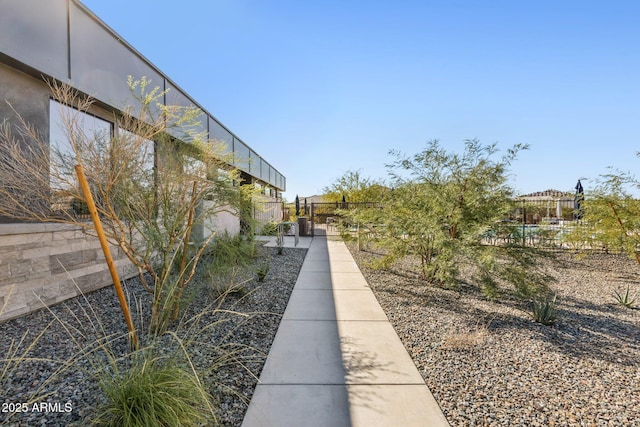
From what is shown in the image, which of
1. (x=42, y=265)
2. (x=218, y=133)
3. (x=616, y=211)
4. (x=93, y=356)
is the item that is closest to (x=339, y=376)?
(x=93, y=356)

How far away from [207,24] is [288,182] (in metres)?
19.7

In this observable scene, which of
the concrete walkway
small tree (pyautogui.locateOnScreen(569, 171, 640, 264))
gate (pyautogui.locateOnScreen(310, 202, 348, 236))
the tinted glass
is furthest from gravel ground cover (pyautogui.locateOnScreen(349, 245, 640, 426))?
the tinted glass

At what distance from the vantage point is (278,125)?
14125 millimetres

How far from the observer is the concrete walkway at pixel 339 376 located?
2098 millimetres

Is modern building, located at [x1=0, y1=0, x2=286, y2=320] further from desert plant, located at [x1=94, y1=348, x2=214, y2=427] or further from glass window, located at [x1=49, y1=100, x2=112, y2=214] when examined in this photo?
desert plant, located at [x1=94, y1=348, x2=214, y2=427]

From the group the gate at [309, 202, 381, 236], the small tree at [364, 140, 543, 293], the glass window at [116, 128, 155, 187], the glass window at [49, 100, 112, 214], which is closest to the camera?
the glass window at [49, 100, 112, 214]

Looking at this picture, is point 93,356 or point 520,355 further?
point 520,355

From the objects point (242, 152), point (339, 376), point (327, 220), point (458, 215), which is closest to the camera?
point (339, 376)

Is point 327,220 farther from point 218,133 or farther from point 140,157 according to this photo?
point 140,157

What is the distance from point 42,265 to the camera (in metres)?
4.03

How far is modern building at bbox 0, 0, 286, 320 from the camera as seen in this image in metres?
3.71

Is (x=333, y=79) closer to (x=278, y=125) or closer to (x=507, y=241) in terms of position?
(x=278, y=125)

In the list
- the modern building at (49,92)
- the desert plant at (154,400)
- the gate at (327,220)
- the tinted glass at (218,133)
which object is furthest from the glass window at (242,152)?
the desert plant at (154,400)

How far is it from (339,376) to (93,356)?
250 centimetres
